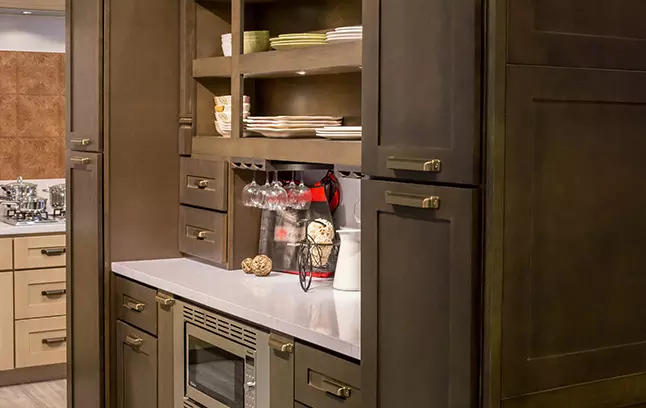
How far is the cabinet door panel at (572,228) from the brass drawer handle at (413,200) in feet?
0.62

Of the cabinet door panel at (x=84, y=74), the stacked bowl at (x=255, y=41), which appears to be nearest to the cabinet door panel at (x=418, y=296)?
the stacked bowl at (x=255, y=41)

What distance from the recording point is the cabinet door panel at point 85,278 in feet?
13.4

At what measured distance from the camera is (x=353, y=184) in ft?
11.8

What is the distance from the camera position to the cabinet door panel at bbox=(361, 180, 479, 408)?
2131mm

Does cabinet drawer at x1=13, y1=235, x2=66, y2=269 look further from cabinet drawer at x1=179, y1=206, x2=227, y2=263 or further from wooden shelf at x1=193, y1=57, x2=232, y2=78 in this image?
wooden shelf at x1=193, y1=57, x2=232, y2=78

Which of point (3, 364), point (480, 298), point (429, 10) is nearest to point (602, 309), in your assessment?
point (480, 298)

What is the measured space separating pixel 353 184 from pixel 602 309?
150 cm

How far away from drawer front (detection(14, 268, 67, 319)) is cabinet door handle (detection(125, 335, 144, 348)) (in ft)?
5.09

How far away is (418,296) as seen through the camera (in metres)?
2.27

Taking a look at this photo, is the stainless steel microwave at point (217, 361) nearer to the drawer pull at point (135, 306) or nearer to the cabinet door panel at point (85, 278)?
the drawer pull at point (135, 306)

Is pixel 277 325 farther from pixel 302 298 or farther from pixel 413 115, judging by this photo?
pixel 413 115

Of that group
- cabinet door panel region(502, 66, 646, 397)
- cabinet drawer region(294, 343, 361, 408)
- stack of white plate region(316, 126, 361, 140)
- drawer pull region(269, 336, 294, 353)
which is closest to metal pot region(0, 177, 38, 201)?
stack of white plate region(316, 126, 361, 140)

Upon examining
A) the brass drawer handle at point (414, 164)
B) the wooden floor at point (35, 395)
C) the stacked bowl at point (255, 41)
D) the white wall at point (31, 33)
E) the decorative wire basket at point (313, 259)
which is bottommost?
the wooden floor at point (35, 395)

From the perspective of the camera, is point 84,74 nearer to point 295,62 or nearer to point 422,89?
point 295,62
